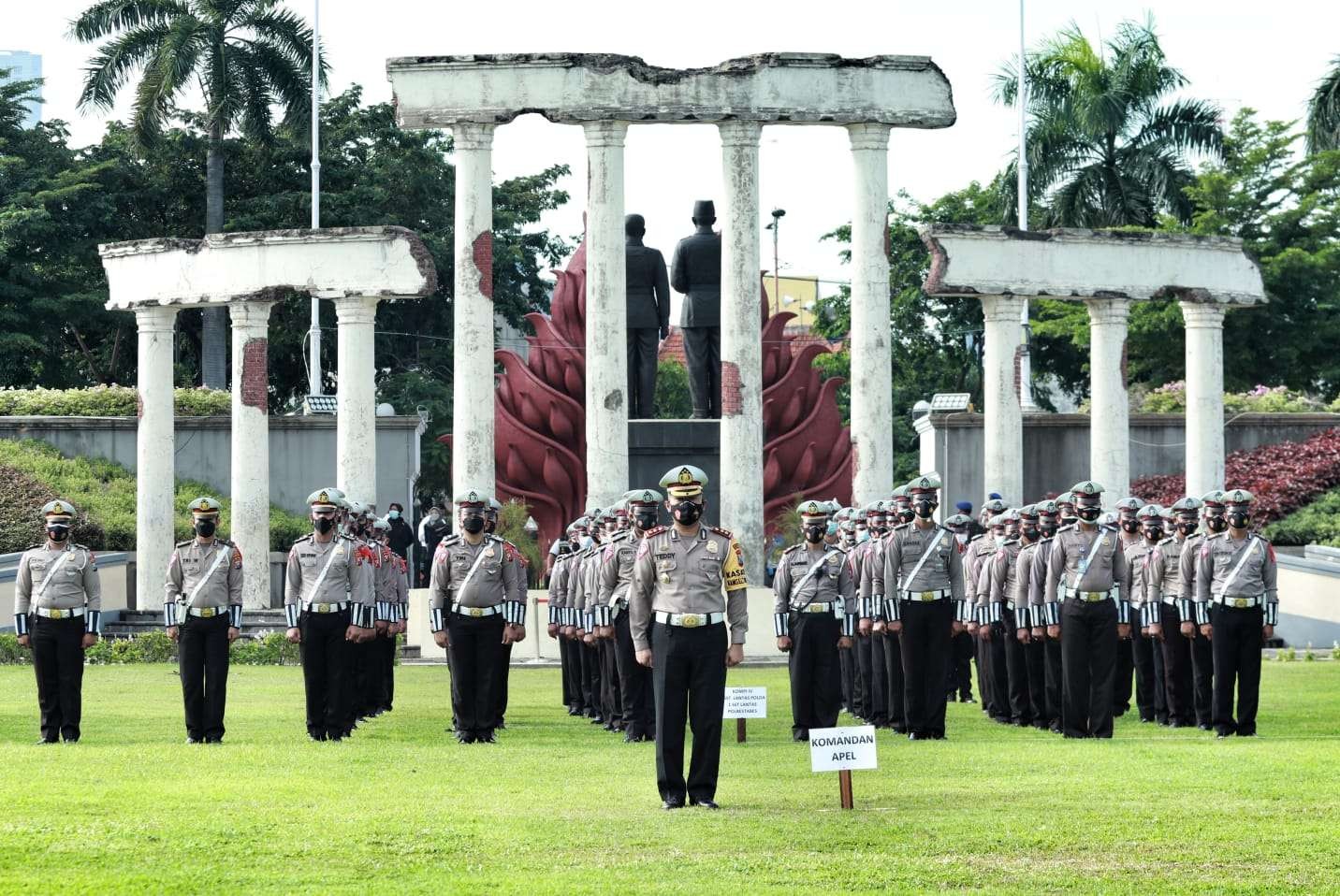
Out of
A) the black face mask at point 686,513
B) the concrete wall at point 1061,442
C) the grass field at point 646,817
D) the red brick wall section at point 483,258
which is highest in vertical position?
the red brick wall section at point 483,258

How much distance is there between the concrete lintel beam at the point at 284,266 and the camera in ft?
100

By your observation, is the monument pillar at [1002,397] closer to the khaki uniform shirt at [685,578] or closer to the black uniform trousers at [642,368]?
the black uniform trousers at [642,368]

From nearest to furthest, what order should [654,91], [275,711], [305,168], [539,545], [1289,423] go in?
[275,711] < [654,91] < [539,545] < [1289,423] < [305,168]

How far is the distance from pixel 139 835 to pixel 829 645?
25.6 ft

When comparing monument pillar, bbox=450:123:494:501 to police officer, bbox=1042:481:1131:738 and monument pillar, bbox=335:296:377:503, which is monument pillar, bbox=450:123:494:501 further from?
police officer, bbox=1042:481:1131:738

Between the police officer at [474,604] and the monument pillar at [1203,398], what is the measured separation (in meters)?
16.1

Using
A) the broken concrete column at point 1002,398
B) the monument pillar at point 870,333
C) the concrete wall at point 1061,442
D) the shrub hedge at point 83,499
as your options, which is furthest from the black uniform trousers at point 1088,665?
the shrub hedge at point 83,499

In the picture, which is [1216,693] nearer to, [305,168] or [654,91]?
[654,91]

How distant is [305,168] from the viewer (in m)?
53.1

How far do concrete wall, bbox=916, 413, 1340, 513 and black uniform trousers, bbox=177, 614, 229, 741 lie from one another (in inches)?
795

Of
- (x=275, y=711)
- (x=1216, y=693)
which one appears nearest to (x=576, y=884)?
(x=1216, y=693)

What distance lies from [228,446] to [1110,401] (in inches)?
626

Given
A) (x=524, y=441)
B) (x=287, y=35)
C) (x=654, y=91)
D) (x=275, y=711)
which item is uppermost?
(x=287, y=35)

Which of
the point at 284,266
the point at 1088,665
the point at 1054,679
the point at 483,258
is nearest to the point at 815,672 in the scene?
the point at 1088,665
